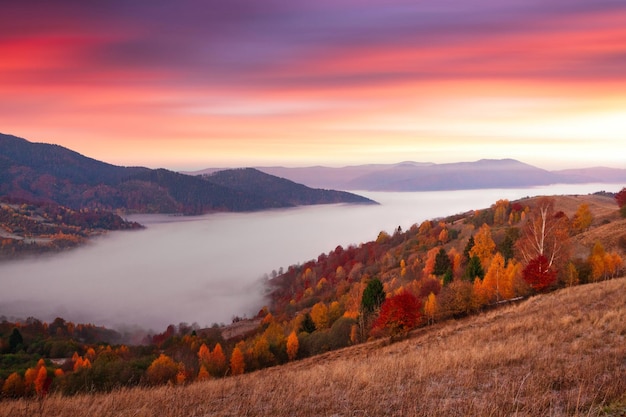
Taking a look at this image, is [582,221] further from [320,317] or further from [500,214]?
[500,214]

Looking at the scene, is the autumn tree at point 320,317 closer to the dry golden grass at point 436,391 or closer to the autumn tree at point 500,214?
the autumn tree at point 500,214

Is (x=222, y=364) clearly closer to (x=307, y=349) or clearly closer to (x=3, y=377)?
(x=307, y=349)

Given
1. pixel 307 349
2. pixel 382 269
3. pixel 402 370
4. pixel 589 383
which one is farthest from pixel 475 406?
pixel 382 269

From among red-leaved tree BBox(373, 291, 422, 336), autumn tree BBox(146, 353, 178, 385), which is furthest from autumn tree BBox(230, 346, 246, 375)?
red-leaved tree BBox(373, 291, 422, 336)

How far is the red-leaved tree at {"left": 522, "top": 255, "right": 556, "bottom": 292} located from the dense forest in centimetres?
10

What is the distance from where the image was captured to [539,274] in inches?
1694

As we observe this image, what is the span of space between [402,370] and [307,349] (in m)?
65.3

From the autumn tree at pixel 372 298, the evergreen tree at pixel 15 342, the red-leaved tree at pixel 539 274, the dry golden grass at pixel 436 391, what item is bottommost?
the evergreen tree at pixel 15 342

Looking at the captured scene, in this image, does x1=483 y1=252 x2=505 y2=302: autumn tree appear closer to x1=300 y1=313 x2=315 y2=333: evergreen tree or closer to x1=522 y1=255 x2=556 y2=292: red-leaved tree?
x1=522 y1=255 x2=556 y2=292: red-leaved tree

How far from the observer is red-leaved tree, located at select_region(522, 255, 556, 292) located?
140ft

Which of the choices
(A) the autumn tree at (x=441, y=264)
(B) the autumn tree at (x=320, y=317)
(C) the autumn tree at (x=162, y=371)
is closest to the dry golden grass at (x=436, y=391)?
(C) the autumn tree at (x=162, y=371)

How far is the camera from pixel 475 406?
25.1 ft

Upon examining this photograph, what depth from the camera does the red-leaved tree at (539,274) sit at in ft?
140

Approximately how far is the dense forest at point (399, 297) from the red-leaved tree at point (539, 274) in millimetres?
105
